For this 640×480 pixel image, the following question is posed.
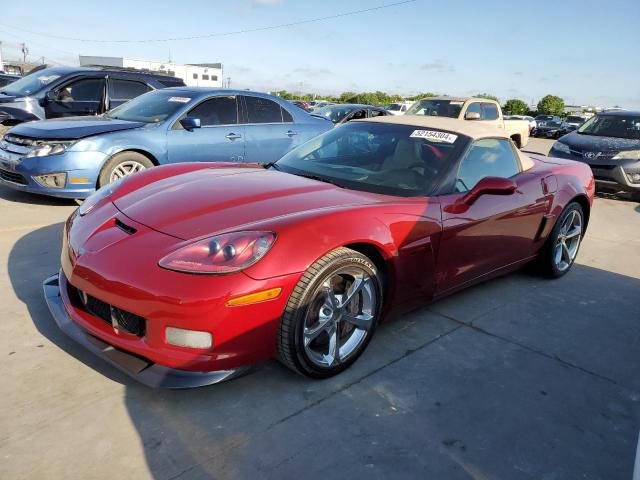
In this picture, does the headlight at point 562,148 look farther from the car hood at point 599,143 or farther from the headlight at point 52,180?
the headlight at point 52,180

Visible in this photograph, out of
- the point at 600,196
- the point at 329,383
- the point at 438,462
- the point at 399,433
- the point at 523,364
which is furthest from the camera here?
the point at 600,196

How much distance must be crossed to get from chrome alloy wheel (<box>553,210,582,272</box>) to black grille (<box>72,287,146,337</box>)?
135 inches

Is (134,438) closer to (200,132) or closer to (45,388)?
(45,388)

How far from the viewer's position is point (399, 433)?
2.24 metres

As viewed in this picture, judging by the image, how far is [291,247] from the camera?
7.63ft

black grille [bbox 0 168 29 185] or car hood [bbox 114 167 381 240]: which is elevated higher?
car hood [bbox 114 167 381 240]

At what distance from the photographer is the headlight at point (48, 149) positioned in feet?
17.5

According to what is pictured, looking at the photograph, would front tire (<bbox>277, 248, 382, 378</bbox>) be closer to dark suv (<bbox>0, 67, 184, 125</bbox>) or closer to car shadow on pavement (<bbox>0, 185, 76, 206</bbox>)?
car shadow on pavement (<bbox>0, 185, 76, 206</bbox>)

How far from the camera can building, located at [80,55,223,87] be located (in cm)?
5362

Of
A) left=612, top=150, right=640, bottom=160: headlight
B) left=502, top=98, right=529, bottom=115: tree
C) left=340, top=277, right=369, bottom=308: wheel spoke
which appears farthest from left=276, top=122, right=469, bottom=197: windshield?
left=502, top=98, right=529, bottom=115: tree

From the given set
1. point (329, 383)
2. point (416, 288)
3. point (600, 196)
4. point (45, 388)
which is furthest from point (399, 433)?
point (600, 196)

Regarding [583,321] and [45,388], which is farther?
[583,321]

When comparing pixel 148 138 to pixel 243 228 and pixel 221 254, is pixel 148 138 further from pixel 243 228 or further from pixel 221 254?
pixel 221 254

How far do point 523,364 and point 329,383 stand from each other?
1.20 meters
